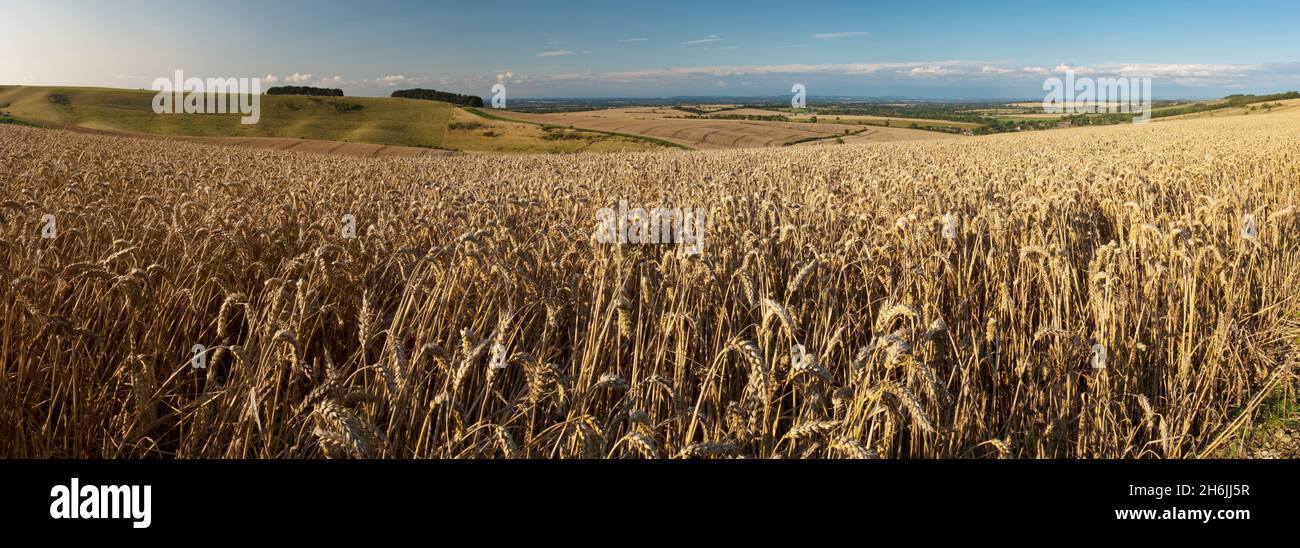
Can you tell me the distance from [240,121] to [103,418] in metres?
79.8

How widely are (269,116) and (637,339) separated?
80.7m

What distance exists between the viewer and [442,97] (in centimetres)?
8775

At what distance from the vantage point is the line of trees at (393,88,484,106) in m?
86.1

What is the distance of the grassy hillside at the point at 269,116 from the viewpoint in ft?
215

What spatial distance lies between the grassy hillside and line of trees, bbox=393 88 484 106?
18.1 feet

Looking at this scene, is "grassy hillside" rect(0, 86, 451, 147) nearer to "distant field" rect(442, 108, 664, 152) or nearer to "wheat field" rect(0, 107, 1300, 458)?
"distant field" rect(442, 108, 664, 152)

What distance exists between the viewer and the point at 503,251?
350cm

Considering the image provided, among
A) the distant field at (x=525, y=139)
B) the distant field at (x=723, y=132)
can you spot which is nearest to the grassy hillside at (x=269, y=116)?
the distant field at (x=525, y=139)

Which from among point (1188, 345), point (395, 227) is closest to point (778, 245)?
point (1188, 345)

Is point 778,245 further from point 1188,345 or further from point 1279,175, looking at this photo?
point 1279,175

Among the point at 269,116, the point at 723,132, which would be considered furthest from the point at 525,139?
the point at 269,116

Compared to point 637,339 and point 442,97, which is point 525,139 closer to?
point 442,97

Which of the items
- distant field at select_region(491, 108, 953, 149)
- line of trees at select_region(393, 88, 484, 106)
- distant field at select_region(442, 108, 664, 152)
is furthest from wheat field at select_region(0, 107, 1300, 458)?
line of trees at select_region(393, 88, 484, 106)

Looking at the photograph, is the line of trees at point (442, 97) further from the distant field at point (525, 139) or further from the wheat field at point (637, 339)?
the wheat field at point (637, 339)
